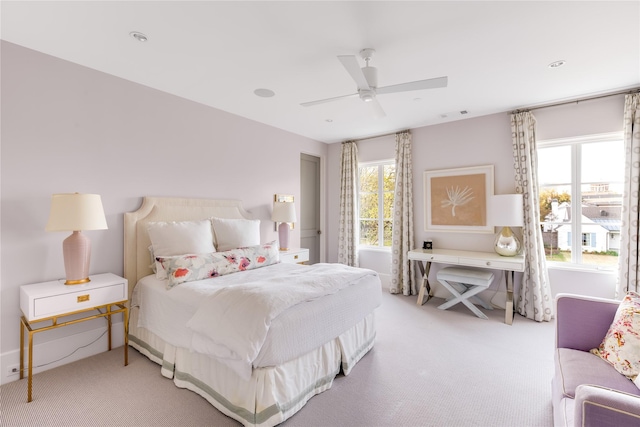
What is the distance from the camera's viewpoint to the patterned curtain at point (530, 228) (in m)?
3.48

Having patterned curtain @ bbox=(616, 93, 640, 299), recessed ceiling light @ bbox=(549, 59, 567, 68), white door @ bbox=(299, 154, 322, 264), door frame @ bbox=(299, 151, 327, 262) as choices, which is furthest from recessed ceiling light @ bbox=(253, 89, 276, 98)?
patterned curtain @ bbox=(616, 93, 640, 299)

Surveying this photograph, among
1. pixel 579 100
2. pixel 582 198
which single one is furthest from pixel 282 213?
pixel 579 100

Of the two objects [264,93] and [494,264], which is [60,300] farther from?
[494,264]

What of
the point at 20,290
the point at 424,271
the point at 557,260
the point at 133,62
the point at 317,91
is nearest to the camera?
the point at 20,290

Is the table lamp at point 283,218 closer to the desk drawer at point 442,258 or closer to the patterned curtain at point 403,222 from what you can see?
the patterned curtain at point 403,222

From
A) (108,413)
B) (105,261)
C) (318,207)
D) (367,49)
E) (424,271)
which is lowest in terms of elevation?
(108,413)

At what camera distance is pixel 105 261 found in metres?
2.76

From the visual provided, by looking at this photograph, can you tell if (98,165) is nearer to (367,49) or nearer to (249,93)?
(249,93)

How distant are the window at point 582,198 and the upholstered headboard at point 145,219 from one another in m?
4.25

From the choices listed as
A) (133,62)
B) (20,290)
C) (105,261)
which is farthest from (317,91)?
(20,290)

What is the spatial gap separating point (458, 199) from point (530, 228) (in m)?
0.95

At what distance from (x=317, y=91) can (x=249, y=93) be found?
0.75 metres

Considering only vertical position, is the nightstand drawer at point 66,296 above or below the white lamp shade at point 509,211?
below

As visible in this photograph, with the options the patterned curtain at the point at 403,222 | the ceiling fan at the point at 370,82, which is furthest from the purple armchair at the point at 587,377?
the patterned curtain at the point at 403,222
